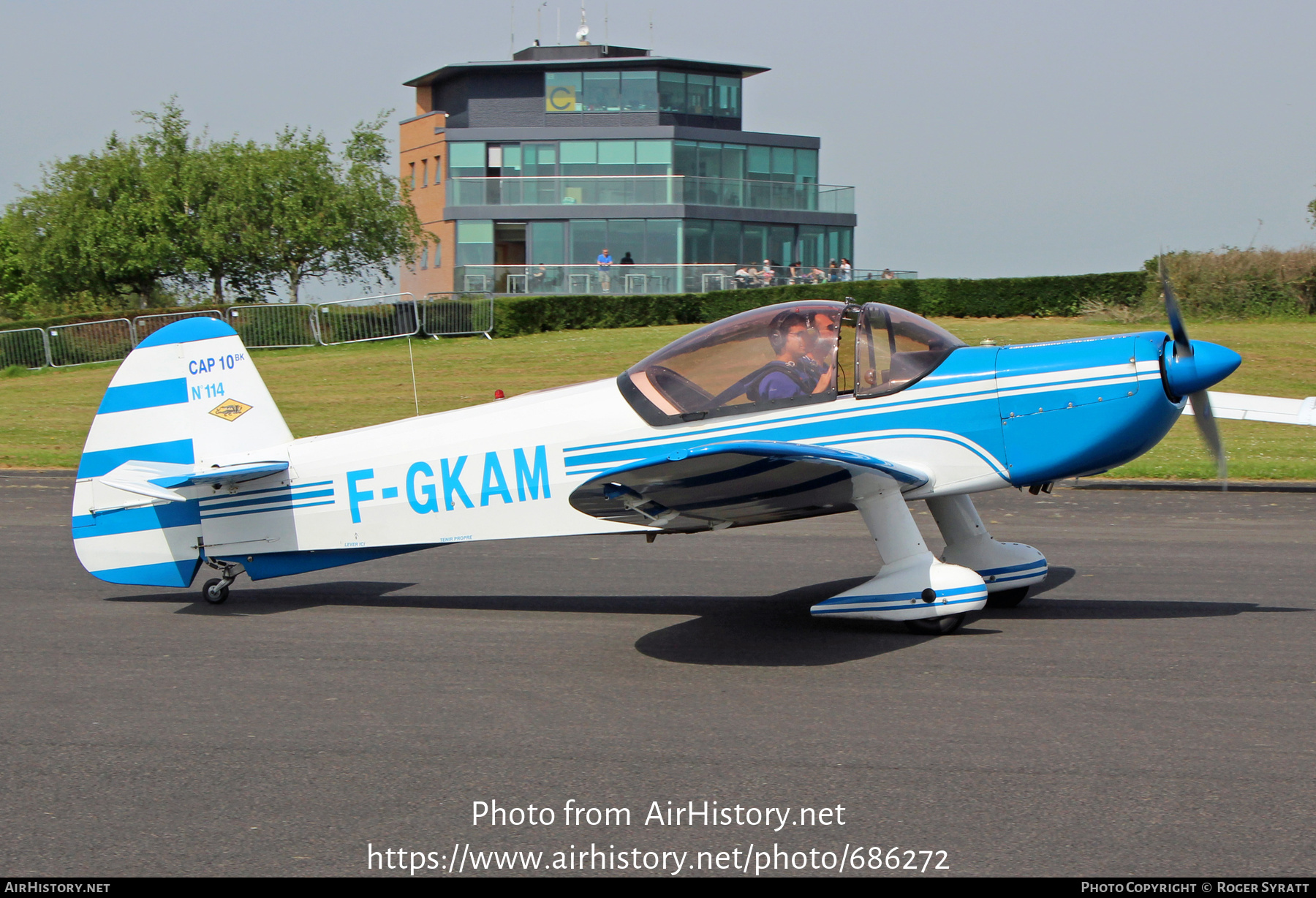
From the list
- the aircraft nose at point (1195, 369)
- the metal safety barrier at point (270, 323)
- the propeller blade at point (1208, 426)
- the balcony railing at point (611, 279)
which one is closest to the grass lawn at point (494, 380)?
the metal safety barrier at point (270, 323)

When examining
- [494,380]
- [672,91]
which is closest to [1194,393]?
[494,380]

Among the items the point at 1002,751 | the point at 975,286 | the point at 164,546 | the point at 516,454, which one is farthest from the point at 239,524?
the point at 975,286

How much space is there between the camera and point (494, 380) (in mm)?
28812

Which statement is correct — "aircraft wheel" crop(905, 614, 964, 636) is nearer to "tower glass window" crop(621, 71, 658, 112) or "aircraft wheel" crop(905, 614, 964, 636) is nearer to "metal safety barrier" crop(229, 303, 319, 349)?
"metal safety barrier" crop(229, 303, 319, 349)

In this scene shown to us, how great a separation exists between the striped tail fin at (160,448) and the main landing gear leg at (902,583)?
13.4ft

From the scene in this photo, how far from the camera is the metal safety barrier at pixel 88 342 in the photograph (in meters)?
35.2

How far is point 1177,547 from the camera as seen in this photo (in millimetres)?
9914

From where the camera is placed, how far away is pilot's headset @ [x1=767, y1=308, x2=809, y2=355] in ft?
23.9

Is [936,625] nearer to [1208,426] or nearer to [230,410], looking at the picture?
[1208,426]

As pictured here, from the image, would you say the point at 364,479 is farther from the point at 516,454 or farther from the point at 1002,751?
the point at 1002,751

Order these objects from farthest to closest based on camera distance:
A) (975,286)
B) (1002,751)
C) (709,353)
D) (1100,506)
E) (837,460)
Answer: (975,286), (1100,506), (709,353), (837,460), (1002,751)

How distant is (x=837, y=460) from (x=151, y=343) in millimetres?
5200

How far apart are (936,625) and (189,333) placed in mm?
5617

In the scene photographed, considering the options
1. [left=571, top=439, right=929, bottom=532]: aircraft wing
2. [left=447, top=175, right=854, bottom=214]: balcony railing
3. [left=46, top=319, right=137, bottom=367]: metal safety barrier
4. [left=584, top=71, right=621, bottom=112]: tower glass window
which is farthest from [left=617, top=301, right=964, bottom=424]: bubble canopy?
[left=584, top=71, right=621, bottom=112]: tower glass window
